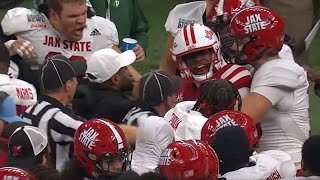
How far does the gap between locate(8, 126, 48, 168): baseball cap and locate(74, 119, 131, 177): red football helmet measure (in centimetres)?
24

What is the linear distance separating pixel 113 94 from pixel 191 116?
871mm

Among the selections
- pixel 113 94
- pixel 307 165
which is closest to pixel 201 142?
pixel 307 165

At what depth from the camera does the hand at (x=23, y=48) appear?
718cm

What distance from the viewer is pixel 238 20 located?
6.21m

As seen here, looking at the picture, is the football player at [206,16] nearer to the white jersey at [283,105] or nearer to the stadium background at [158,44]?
the white jersey at [283,105]

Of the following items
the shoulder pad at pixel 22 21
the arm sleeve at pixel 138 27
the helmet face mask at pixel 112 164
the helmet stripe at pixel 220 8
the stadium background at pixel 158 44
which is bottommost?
the stadium background at pixel 158 44

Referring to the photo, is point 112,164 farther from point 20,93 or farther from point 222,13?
point 222,13

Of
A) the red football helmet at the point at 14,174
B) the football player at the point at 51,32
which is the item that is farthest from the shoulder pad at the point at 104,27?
the red football helmet at the point at 14,174

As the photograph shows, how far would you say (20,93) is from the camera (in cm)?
680

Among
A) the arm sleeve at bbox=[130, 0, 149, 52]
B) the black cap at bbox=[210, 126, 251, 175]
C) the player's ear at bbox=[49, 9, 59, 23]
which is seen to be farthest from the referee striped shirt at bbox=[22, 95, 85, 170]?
the arm sleeve at bbox=[130, 0, 149, 52]

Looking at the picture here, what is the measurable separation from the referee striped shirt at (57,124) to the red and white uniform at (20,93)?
682 mm

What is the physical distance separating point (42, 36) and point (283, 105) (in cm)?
207

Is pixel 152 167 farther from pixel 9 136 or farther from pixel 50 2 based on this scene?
pixel 50 2

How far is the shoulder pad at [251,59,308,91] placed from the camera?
5.96m
